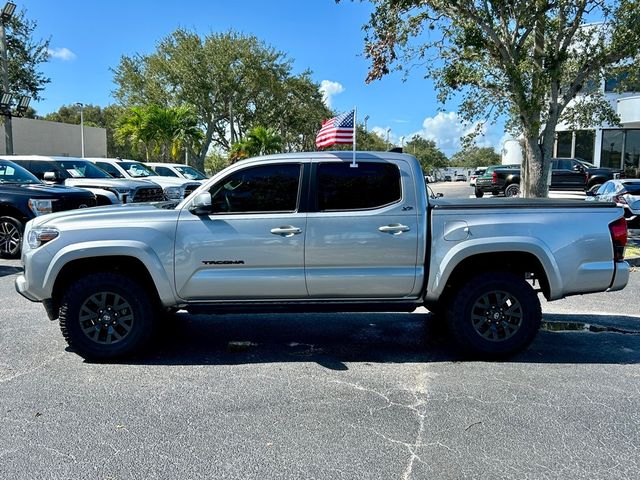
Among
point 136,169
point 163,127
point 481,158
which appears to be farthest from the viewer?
point 481,158

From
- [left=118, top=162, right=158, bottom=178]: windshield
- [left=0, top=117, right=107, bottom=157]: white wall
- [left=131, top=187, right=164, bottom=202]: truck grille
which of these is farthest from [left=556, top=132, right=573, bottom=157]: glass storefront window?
[left=0, top=117, right=107, bottom=157]: white wall

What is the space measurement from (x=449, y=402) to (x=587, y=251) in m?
→ 2.01

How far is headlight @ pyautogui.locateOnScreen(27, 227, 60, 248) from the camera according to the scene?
470cm

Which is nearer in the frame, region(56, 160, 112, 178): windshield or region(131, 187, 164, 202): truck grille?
region(131, 187, 164, 202): truck grille

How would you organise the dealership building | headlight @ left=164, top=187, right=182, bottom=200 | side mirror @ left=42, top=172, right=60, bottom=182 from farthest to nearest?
the dealership building → headlight @ left=164, top=187, right=182, bottom=200 → side mirror @ left=42, top=172, right=60, bottom=182

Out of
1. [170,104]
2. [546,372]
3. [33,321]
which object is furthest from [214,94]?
[546,372]

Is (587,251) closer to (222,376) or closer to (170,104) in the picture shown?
Result: (222,376)

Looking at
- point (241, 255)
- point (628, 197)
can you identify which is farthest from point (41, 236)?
point (628, 197)

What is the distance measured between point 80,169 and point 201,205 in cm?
1052

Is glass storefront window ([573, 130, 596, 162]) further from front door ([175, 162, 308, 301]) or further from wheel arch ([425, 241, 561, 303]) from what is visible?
front door ([175, 162, 308, 301])

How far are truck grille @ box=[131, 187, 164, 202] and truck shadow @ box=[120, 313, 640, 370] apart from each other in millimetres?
7472

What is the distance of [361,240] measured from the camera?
4684 millimetres

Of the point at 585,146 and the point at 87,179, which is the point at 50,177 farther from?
the point at 585,146

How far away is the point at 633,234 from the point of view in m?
13.9
